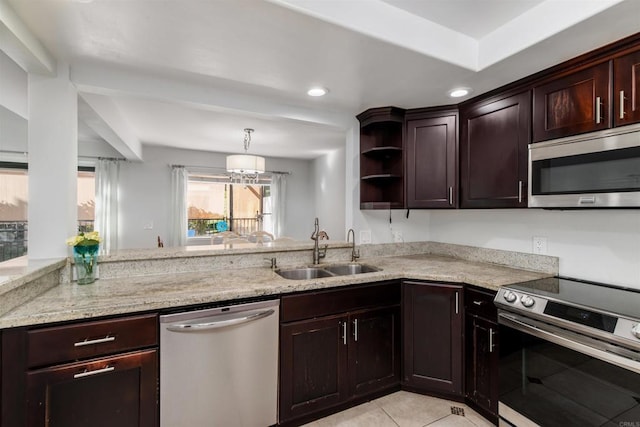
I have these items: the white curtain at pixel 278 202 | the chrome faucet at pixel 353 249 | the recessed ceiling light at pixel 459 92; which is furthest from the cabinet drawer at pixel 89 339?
the white curtain at pixel 278 202

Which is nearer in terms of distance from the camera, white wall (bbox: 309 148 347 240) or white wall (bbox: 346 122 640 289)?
white wall (bbox: 346 122 640 289)

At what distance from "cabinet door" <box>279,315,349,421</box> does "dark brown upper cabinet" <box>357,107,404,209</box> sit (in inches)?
46.7

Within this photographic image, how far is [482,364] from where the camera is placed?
1833 mm

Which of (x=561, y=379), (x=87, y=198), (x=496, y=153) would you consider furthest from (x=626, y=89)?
(x=87, y=198)

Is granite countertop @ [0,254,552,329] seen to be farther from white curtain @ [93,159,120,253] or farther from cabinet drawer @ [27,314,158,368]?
white curtain @ [93,159,120,253]

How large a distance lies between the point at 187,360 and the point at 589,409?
1.93 m

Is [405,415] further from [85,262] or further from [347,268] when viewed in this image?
[85,262]

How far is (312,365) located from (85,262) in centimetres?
151

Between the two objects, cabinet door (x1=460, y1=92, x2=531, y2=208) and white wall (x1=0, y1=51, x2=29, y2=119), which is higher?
white wall (x1=0, y1=51, x2=29, y2=119)

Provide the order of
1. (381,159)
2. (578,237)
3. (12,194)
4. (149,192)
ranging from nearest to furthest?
1. (578,237)
2. (381,159)
3. (12,194)
4. (149,192)

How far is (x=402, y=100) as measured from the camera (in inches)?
91.6

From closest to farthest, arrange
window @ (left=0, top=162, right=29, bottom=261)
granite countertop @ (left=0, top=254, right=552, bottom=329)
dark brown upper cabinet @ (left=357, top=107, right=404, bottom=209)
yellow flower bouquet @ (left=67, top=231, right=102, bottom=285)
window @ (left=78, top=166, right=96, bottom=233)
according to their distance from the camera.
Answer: granite countertop @ (left=0, top=254, right=552, bottom=329), yellow flower bouquet @ (left=67, top=231, right=102, bottom=285), dark brown upper cabinet @ (left=357, top=107, right=404, bottom=209), window @ (left=0, top=162, right=29, bottom=261), window @ (left=78, top=166, right=96, bottom=233)

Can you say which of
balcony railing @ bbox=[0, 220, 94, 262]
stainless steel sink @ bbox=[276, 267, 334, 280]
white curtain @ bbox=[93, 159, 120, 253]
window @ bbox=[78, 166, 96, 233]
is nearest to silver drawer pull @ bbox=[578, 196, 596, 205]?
stainless steel sink @ bbox=[276, 267, 334, 280]

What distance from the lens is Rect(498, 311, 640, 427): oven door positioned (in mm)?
1221
